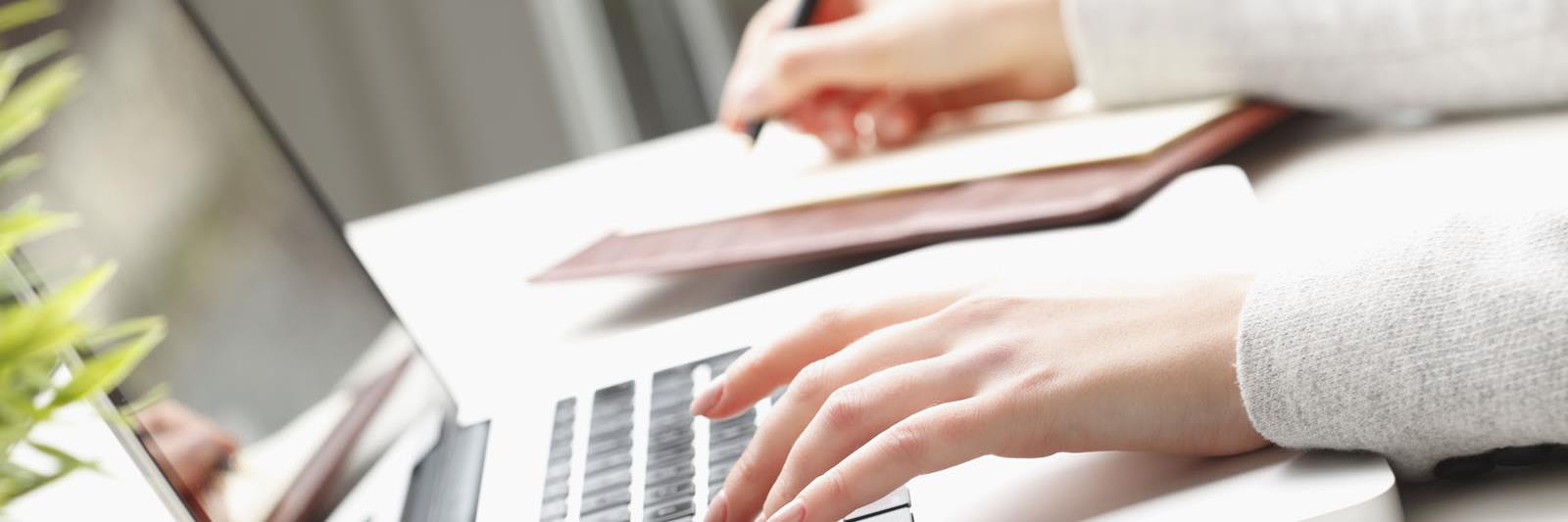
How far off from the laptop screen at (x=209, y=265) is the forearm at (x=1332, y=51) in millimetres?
392

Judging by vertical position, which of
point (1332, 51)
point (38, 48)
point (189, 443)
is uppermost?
point (38, 48)

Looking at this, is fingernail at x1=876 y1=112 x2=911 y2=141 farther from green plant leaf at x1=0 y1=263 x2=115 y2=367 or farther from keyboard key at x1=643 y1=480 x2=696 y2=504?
green plant leaf at x1=0 y1=263 x2=115 y2=367

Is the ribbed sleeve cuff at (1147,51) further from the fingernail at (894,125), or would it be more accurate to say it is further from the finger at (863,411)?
the finger at (863,411)

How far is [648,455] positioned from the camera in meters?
0.50

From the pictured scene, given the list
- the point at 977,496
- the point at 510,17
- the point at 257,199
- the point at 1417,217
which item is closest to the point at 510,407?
the point at 257,199

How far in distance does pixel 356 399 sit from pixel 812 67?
396mm

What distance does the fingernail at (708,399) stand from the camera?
47cm

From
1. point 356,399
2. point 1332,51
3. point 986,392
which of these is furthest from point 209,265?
point 1332,51

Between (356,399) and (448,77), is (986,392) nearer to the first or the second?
(356,399)

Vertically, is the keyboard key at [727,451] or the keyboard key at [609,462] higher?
the keyboard key at [609,462]

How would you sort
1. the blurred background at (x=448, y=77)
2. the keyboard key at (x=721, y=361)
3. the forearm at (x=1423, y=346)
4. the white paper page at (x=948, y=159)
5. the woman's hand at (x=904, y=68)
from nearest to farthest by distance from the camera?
the forearm at (x=1423, y=346)
the keyboard key at (x=721, y=361)
the white paper page at (x=948, y=159)
the woman's hand at (x=904, y=68)
the blurred background at (x=448, y=77)

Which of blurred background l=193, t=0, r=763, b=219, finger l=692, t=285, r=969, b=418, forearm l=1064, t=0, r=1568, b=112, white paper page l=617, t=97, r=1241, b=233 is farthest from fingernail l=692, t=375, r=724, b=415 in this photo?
blurred background l=193, t=0, r=763, b=219

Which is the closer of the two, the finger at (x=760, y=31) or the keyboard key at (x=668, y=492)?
Answer: the keyboard key at (x=668, y=492)

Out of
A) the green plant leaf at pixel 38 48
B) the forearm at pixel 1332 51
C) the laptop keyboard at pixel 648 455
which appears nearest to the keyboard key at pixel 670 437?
the laptop keyboard at pixel 648 455
